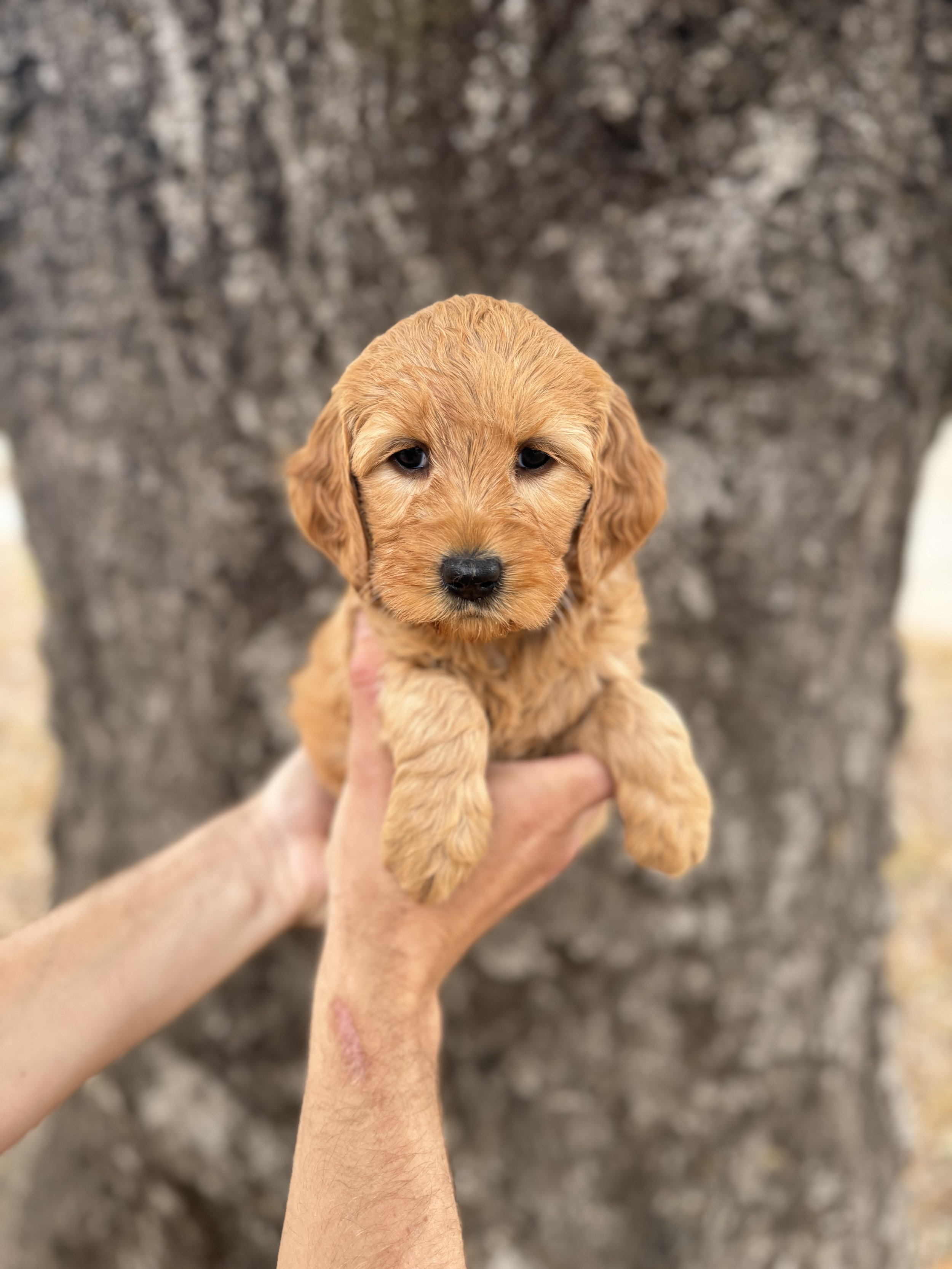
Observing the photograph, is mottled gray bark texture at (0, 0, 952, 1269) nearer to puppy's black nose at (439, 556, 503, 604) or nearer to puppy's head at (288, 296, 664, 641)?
puppy's head at (288, 296, 664, 641)

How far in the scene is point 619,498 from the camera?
168 centimetres

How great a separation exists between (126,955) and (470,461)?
5.67ft

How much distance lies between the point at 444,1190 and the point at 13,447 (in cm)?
318

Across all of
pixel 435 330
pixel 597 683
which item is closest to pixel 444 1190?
pixel 597 683

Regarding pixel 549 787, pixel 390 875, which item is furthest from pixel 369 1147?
pixel 549 787

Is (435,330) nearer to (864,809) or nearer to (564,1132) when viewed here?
(864,809)

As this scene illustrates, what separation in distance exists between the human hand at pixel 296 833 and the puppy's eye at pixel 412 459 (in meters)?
1.54

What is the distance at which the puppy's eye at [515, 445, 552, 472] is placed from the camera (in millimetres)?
1433

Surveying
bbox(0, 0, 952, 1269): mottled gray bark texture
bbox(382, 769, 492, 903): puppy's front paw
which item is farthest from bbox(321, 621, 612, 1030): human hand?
bbox(0, 0, 952, 1269): mottled gray bark texture

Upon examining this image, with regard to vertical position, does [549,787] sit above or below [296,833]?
above

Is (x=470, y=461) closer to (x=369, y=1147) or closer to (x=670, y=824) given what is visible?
(x=670, y=824)

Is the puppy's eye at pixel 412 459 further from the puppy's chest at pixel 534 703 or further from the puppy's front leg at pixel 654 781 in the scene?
the puppy's front leg at pixel 654 781

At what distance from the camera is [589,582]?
65.9 inches

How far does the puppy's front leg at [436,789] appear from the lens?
1.81m
